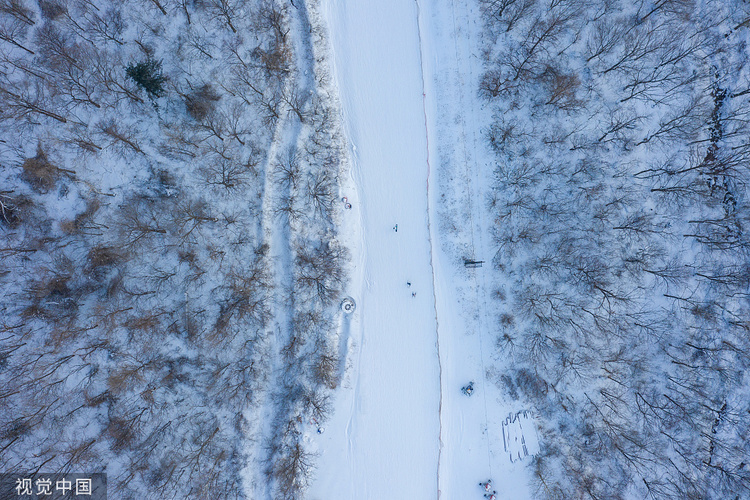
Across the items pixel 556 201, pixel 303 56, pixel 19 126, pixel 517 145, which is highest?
pixel 303 56

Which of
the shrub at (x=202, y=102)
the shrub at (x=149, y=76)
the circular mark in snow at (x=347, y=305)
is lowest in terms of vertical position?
the circular mark in snow at (x=347, y=305)

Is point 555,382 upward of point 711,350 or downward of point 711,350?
downward

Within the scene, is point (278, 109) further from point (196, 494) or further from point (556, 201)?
point (196, 494)

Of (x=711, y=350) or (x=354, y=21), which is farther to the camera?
(x=354, y=21)

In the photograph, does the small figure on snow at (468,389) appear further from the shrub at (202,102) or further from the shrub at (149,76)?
the shrub at (149,76)

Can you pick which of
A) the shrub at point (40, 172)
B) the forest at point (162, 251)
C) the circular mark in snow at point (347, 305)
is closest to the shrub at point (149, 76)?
the forest at point (162, 251)

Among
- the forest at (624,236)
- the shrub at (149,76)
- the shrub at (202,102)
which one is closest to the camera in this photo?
the forest at (624,236)

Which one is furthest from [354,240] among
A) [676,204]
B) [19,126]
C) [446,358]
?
[19,126]
